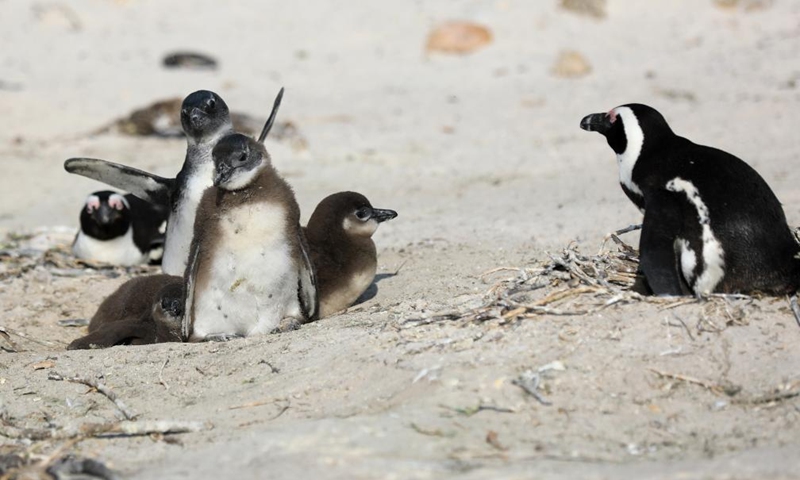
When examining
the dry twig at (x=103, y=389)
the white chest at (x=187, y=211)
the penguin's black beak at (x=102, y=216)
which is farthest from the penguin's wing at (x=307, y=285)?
the penguin's black beak at (x=102, y=216)

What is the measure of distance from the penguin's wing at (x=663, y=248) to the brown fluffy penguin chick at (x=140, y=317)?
7.23ft

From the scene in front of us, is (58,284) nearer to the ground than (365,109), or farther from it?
nearer to the ground

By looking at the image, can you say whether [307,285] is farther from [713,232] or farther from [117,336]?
[713,232]

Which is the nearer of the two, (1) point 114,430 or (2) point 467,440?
(2) point 467,440

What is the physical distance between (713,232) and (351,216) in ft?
6.76

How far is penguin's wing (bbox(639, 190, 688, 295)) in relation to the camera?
14.4ft

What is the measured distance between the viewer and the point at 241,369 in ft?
14.7

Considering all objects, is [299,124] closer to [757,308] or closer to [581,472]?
[757,308]

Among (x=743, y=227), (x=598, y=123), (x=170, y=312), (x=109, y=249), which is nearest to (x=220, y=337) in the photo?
(x=170, y=312)

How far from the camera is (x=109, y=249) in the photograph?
7812 millimetres

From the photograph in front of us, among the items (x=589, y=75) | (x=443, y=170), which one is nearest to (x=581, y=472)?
(x=443, y=170)

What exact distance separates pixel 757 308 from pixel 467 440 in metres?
1.41

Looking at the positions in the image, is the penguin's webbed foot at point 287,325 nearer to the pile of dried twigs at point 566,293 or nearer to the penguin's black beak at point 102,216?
the pile of dried twigs at point 566,293

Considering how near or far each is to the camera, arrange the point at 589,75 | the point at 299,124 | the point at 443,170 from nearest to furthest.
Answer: the point at 443,170 → the point at 299,124 → the point at 589,75
